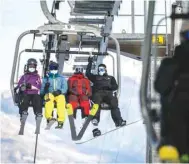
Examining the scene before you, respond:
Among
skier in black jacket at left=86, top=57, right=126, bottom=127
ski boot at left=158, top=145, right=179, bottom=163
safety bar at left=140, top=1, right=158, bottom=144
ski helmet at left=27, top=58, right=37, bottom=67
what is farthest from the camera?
skier in black jacket at left=86, top=57, right=126, bottom=127

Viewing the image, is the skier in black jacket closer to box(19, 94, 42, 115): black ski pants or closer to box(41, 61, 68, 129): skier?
box(41, 61, 68, 129): skier

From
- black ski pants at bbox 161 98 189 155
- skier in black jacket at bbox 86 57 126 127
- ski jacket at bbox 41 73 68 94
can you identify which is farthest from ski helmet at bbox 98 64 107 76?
black ski pants at bbox 161 98 189 155

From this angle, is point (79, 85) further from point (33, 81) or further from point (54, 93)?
point (33, 81)

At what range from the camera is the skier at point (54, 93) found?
784cm

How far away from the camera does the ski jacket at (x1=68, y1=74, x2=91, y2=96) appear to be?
7.94 meters

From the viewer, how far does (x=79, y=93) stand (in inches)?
313

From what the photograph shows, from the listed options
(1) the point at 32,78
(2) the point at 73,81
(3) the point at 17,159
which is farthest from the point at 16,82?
(3) the point at 17,159

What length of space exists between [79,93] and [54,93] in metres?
0.32

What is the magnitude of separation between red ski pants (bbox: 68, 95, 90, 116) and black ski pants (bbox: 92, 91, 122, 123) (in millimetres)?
101

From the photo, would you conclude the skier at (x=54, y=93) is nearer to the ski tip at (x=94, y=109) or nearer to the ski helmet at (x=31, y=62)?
the ski helmet at (x=31, y=62)

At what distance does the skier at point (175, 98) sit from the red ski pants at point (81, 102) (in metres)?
4.03

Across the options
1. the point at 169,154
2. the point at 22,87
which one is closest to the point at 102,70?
the point at 22,87

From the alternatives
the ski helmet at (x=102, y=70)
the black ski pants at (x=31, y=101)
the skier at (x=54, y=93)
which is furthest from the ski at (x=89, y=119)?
the black ski pants at (x=31, y=101)

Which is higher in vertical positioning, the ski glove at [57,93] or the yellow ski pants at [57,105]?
the ski glove at [57,93]
